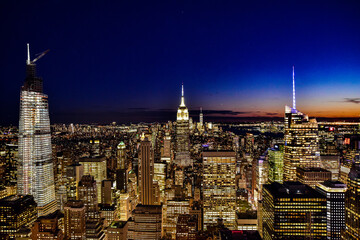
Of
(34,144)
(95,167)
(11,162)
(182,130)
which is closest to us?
(34,144)

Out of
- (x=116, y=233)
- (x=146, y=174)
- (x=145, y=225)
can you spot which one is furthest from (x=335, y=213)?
(x=146, y=174)

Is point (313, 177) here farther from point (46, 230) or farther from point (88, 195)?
point (46, 230)

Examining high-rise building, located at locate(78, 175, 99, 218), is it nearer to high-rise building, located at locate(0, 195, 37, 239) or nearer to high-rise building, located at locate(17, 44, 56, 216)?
high-rise building, located at locate(17, 44, 56, 216)

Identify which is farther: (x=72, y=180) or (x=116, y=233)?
(x=72, y=180)

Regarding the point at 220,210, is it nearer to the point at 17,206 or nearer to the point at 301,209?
the point at 301,209

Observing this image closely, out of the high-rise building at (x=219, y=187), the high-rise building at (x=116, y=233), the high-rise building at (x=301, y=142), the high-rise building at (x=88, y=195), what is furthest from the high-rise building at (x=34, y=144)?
the high-rise building at (x=301, y=142)

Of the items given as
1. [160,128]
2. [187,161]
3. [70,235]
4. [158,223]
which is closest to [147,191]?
[158,223]

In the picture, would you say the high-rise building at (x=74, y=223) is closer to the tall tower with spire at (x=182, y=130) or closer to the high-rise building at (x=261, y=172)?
the high-rise building at (x=261, y=172)
